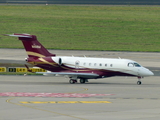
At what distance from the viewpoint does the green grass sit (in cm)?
8481

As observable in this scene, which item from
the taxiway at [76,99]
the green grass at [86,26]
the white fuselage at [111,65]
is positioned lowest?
the taxiway at [76,99]

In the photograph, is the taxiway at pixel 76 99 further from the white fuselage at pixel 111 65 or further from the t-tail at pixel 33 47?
the t-tail at pixel 33 47

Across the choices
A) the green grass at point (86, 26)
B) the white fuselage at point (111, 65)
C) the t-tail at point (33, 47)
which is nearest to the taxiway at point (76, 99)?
the white fuselage at point (111, 65)

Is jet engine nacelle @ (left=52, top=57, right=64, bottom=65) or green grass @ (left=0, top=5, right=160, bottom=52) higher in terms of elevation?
green grass @ (left=0, top=5, right=160, bottom=52)

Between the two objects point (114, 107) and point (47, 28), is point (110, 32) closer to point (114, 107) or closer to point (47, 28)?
point (47, 28)

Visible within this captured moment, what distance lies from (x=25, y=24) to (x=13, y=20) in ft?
14.9

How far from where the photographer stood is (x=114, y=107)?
29391 millimetres

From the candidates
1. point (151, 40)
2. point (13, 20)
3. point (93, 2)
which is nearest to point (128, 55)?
point (151, 40)

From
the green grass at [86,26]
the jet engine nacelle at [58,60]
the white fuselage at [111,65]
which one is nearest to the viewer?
the white fuselage at [111,65]

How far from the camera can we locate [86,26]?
316 feet

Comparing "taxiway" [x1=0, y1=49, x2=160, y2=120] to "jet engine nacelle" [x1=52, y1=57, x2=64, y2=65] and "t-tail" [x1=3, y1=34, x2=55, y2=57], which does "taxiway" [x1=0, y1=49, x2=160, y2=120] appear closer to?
"jet engine nacelle" [x1=52, y1=57, x2=64, y2=65]

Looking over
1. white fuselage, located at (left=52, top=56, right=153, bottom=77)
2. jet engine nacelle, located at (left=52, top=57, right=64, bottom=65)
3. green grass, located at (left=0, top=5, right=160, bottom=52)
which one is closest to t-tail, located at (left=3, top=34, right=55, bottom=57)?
jet engine nacelle, located at (left=52, top=57, right=64, bottom=65)

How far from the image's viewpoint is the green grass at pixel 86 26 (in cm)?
8481

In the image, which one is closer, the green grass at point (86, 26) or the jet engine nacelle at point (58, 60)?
the jet engine nacelle at point (58, 60)
